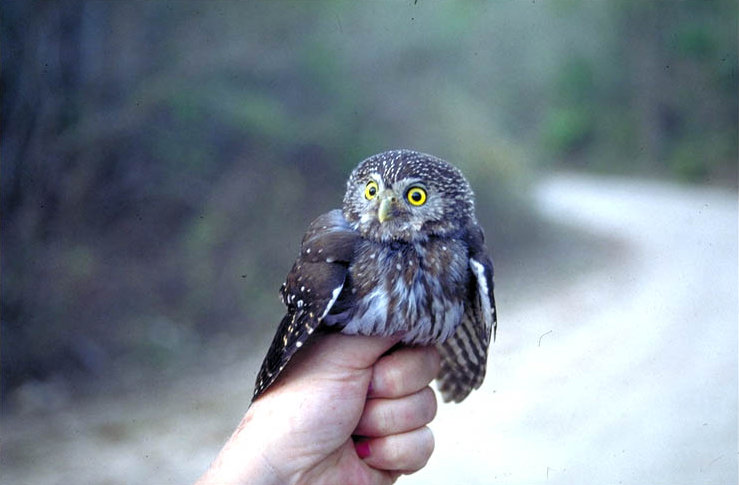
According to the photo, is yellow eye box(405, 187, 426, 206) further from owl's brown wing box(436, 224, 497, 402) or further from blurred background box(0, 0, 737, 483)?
blurred background box(0, 0, 737, 483)

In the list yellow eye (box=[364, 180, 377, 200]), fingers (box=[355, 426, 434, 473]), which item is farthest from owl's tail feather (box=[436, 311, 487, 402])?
yellow eye (box=[364, 180, 377, 200])

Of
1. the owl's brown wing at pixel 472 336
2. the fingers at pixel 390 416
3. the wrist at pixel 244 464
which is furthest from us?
the fingers at pixel 390 416

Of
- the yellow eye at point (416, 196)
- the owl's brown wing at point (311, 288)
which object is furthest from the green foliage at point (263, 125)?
the yellow eye at point (416, 196)

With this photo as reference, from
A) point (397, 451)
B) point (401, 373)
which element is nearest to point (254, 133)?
point (401, 373)

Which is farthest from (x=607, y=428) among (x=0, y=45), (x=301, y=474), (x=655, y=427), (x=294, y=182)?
(x=0, y=45)

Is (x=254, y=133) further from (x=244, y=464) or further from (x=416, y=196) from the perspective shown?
(x=244, y=464)

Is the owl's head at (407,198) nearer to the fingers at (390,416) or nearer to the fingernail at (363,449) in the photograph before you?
the fingers at (390,416)
